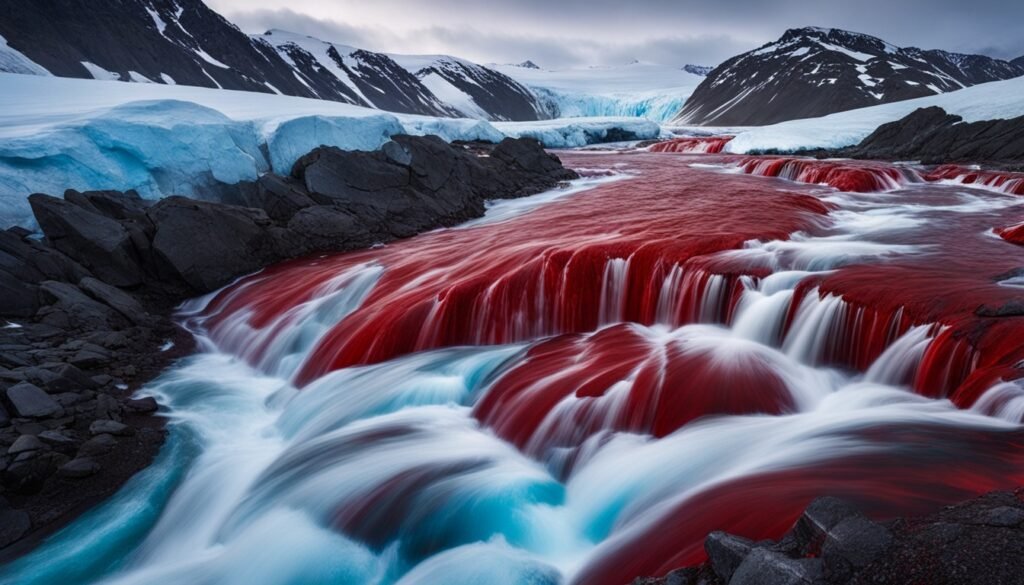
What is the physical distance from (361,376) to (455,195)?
357 inches

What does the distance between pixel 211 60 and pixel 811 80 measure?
99699 mm

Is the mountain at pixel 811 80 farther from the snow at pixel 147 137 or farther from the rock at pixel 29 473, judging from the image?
the rock at pixel 29 473

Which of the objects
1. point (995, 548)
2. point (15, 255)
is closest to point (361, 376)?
point (15, 255)

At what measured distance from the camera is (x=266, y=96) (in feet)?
59.4

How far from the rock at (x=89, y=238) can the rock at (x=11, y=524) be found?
5.50 m

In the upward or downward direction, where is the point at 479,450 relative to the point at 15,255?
downward

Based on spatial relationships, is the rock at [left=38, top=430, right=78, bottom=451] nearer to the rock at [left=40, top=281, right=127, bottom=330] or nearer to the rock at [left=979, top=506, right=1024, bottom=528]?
the rock at [left=40, top=281, right=127, bottom=330]

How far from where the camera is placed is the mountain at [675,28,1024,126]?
91.3 meters

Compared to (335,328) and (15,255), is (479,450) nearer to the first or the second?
(335,328)

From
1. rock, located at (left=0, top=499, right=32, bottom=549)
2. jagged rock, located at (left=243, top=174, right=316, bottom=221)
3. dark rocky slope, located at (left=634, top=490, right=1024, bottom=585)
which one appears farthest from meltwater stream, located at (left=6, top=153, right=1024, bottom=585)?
jagged rock, located at (left=243, top=174, right=316, bottom=221)

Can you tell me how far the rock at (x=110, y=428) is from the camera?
5195mm

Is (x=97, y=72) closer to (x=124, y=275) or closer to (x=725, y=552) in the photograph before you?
(x=124, y=275)

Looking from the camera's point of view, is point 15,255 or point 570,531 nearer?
point 570,531

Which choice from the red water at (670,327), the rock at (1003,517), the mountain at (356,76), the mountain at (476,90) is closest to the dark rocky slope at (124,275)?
the red water at (670,327)
